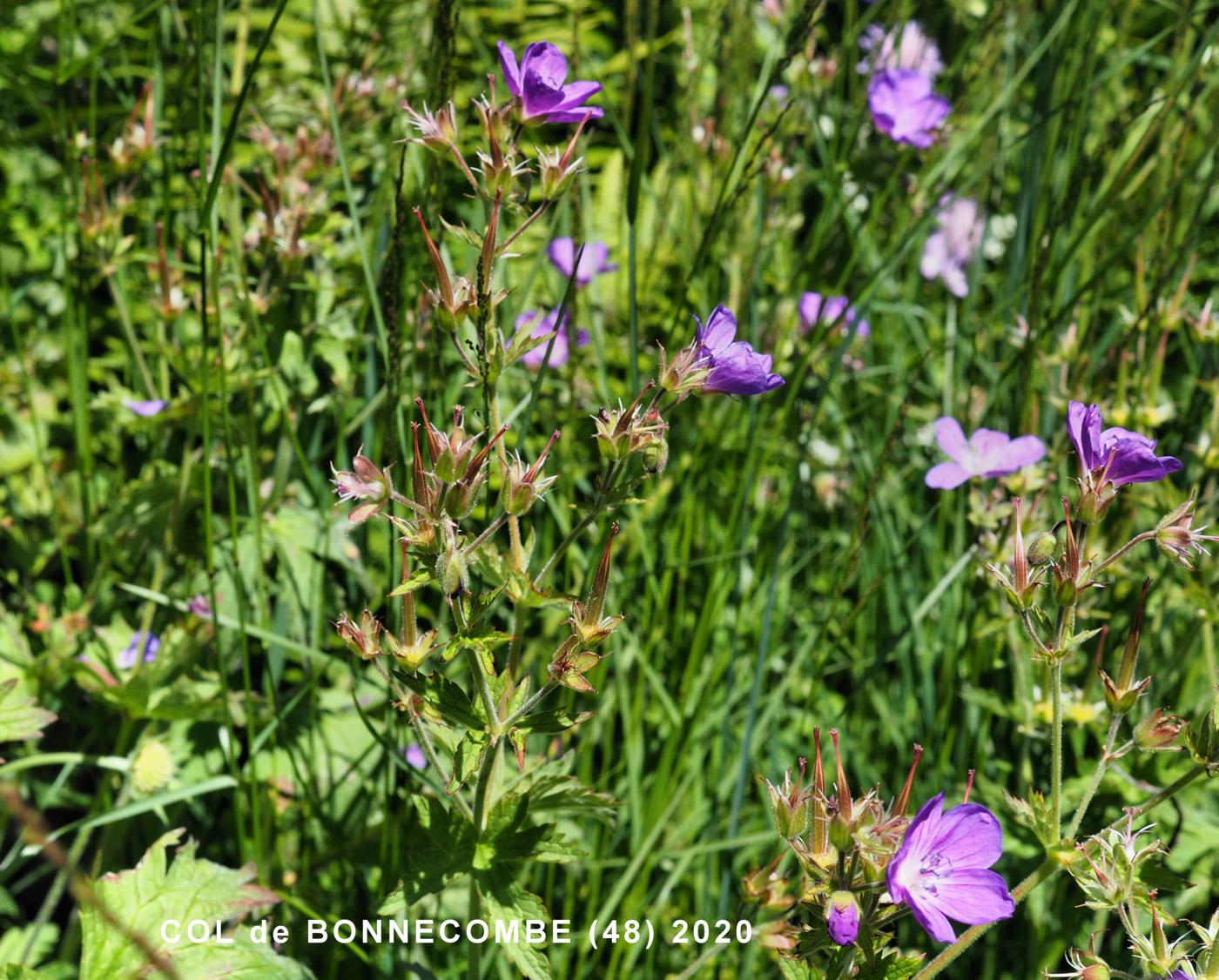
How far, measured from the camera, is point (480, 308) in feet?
3.65

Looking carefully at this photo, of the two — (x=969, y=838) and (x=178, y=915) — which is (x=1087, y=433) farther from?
(x=178, y=915)

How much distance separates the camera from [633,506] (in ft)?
5.32

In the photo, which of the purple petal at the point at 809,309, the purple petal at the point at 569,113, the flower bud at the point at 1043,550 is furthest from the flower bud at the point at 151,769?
the purple petal at the point at 809,309

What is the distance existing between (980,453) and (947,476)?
126mm

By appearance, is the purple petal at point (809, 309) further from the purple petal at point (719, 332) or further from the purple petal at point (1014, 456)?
the purple petal at point (719, 332)

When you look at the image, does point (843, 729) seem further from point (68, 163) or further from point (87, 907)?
point (68, 163)

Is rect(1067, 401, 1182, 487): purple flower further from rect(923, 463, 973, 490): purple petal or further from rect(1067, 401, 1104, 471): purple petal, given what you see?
rect(923, 463, 973, 490): purple petal

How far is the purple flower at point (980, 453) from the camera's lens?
1.69 m

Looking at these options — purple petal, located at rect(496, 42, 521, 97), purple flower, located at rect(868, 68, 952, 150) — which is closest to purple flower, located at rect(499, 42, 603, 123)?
purple petal, located at rect(496, 42, 521, 97)

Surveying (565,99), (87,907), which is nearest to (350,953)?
(87,907)

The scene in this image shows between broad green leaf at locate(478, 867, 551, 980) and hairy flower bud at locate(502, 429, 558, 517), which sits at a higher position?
hairy flower bud at locate(502, 429, 558, 517)

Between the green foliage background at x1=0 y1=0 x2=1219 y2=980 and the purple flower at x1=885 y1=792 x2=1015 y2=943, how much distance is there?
33 cm

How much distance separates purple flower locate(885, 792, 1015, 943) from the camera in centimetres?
104

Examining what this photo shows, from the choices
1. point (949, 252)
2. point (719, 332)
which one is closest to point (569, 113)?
point (719, 332)
